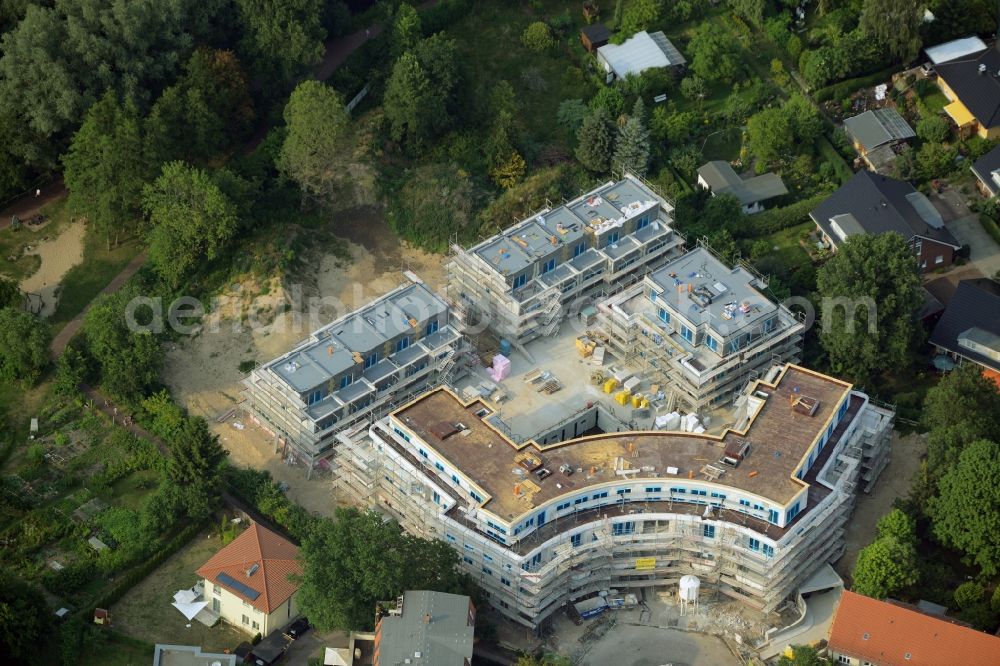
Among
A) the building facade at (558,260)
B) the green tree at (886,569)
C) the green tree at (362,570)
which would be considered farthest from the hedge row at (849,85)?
the green tree at (362,570)

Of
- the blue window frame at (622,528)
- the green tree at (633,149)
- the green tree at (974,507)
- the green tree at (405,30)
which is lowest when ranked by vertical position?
the blue window frame at (622,528)

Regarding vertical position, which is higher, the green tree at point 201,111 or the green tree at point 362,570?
the green tree at point 201,111

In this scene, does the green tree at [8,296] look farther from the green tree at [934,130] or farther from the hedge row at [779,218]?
the green tree at [934,130]

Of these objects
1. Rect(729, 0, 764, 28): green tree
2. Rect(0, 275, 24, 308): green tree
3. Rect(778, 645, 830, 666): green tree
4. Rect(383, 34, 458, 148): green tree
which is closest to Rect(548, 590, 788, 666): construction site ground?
Rect(778, 645, 830, 666): green tree

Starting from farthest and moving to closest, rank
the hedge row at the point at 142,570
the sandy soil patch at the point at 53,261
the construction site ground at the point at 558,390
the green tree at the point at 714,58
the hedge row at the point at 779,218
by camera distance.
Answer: the green tree at the point at 714,58 → the hedge row at the point at 779,218 → the sandy soil patch at the point at 53,261 → the construction site ground at the point at 558,390 → the hedge row at the point at 142,570

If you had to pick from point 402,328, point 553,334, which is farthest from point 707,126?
point 402,328

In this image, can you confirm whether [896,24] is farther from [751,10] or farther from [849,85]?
[751,10]

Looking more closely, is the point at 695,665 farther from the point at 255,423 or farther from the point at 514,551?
the point at 255,423
